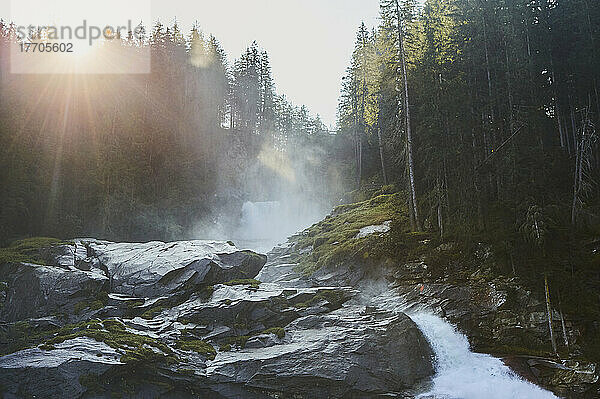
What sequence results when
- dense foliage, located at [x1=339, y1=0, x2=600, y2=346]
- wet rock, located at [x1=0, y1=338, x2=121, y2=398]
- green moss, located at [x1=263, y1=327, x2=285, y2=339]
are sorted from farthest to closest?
dense foliage, located at [x1=339, y1=0, x2=600, y2=346]
green moss, located at [x1=263, y1=327, x2=285, y2=339]
wet rock, located at [x1=0, y1=338, x2=121, y2=398]

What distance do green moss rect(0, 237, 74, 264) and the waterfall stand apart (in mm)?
17690

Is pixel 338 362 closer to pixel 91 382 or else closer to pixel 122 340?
pixel 122 340

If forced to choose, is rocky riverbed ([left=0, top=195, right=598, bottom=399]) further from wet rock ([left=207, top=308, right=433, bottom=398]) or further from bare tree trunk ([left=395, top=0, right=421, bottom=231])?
bare tree trunk ([left=395, top=0, right=421, bottom=231])

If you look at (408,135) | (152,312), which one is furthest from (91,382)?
(408,135)

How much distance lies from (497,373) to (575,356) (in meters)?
2.63

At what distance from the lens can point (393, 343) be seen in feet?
50.5

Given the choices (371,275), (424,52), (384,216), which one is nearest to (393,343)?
(371,275)

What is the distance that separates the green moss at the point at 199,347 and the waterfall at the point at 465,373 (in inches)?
Result: 285

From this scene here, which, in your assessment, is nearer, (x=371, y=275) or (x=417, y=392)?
(x=417, y=392)

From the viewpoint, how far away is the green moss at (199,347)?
1534cm

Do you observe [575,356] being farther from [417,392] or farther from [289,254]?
[289,254]

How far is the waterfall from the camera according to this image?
45.3 feet

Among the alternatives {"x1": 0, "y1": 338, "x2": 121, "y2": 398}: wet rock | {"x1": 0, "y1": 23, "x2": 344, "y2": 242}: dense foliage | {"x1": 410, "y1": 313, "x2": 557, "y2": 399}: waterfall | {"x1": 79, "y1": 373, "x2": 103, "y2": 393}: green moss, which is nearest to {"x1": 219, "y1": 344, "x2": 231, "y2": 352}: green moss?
{"x1": 0, "y1": 338, "x2": 121, "y2": 398}: wet rock

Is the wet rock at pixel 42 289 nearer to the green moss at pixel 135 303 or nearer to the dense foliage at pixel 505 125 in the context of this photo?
the green moss at pixel 135 303
